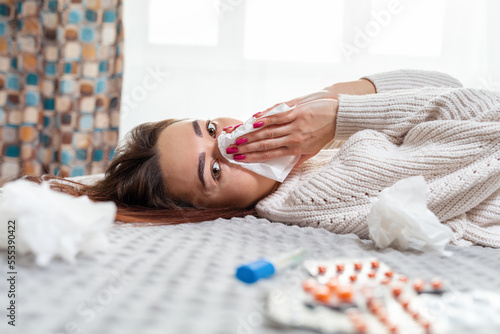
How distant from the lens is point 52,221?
56cm

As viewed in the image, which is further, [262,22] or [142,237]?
[262,22]

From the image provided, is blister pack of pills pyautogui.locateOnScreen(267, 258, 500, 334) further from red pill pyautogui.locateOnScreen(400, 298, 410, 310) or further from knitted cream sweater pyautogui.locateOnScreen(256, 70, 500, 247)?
knitted cream sweater pyautogui.locateOnScreen(256, 70, 500, 247)

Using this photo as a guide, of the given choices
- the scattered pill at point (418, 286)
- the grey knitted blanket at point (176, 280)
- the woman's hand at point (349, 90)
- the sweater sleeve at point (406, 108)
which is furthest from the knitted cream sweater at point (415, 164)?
the scattered pill at point (418, 286)

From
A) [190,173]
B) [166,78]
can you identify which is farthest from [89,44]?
[190,173]

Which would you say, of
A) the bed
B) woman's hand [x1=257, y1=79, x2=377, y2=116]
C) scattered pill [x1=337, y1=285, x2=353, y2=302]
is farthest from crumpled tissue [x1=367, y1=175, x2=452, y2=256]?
woman's hand [x1=257, y1=79, x2=377, y2=116]

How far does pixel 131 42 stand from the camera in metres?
2.57

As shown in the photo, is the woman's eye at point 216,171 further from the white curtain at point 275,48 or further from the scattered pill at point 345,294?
the white curtain at point 275,48

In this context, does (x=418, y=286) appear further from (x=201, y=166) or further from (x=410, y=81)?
(x=410, y=81)

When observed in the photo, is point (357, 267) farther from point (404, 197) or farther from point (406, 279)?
point (404, 197)

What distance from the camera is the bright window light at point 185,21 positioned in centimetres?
253

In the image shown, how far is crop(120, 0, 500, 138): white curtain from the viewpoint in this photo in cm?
246

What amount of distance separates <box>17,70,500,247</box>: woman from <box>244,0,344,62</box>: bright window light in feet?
4.00

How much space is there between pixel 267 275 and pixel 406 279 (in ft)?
0.63

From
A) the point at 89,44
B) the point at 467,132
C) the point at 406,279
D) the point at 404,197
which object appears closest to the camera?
the point at 406,279
